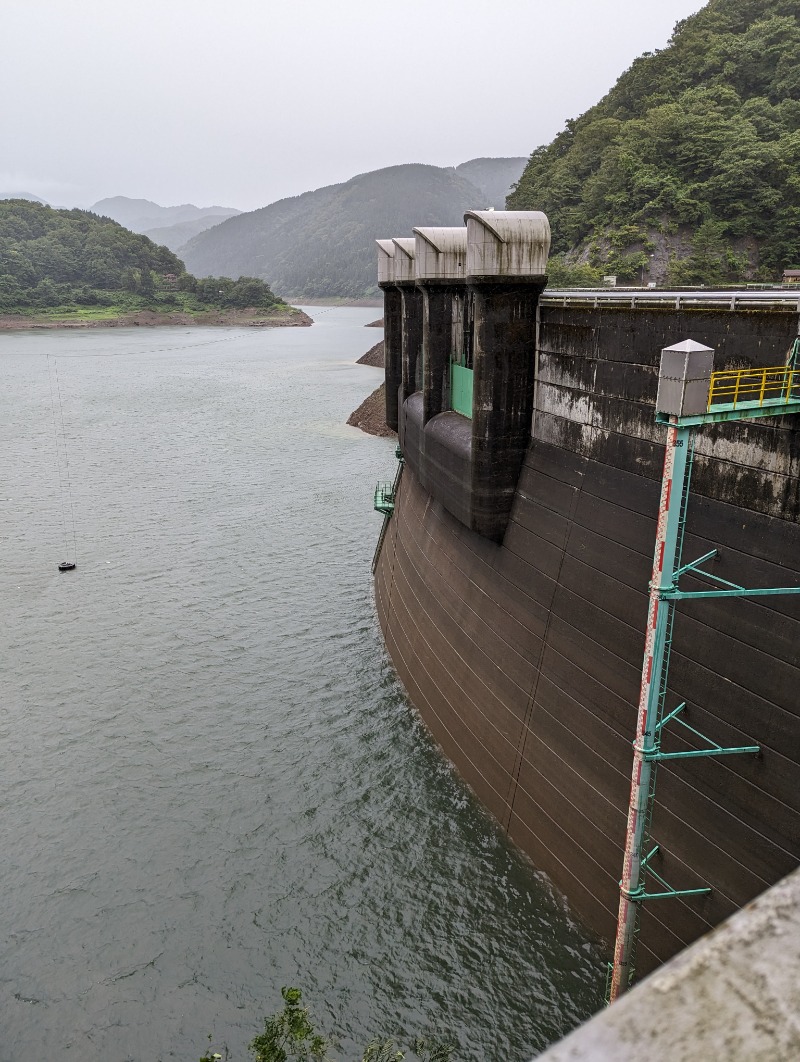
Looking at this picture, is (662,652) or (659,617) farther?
(662,652)

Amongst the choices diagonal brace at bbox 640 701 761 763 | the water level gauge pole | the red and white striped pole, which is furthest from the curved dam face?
the red and white striped pole

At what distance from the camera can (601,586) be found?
13.7m

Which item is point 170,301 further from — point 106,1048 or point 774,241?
point 106,1048

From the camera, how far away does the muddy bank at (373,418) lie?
60562 millimetres

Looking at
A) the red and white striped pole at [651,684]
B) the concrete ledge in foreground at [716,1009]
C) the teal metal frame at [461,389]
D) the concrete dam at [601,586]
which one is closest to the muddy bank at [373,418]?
the teal metal frame at [461,389]

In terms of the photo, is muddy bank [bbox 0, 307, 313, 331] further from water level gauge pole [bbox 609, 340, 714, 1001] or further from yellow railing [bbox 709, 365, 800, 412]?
water level gauge pole [bbox 609, 340, 714, 1001]

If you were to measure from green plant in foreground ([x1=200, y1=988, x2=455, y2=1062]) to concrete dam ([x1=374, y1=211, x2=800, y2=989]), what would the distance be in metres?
3.69

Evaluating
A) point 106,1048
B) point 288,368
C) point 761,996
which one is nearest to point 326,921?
point 106,1048

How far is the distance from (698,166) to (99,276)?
532 feet

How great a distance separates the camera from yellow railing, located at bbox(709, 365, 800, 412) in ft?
32.2

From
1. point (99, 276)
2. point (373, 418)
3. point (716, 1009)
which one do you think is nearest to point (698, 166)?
point (373, 418)

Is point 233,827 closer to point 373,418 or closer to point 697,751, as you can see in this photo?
point 697,751

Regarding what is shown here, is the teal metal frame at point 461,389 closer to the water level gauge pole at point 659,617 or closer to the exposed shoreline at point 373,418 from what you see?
the water level gauge pole at point 659,617

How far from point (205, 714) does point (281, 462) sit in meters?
32.4
